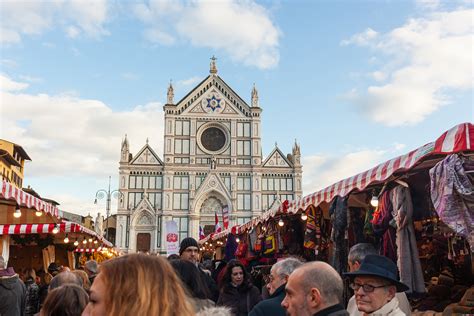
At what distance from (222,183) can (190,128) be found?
6314 millimetres

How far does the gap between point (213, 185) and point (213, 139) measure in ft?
15.8

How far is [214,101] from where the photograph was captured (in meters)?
45.5

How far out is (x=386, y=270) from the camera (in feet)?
10.7

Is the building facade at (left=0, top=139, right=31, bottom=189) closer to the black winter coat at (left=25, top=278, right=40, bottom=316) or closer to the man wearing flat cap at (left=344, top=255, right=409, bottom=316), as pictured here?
the black winter coat at (left=25, top=278, right=40, bottom=316)

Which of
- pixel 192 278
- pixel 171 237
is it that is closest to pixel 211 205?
pixel 171 237

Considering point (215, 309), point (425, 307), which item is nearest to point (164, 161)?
point (425, 307)

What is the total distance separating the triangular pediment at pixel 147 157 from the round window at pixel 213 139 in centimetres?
482

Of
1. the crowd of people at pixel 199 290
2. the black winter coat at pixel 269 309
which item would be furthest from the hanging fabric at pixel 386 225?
the black winter coat at pixel 269 309

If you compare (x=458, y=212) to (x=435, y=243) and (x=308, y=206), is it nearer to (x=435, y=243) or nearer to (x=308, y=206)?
(x=435, y=243)

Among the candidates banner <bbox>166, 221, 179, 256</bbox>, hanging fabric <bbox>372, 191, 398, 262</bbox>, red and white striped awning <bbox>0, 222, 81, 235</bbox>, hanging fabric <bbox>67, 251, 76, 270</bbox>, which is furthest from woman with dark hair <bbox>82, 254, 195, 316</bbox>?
hanging fabric <bbox>67, 251, 76, 270</bbox>

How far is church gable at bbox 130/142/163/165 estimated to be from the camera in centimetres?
4375

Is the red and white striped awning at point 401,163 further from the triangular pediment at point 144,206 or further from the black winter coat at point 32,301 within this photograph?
the triangular pediment at point 144,206

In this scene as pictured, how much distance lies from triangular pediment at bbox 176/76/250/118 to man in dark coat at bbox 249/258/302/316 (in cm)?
4134

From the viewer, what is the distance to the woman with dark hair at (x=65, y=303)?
3092mm
